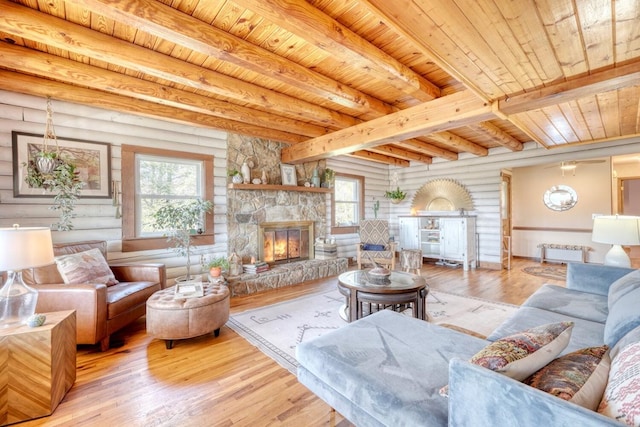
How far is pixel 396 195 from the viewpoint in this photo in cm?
745

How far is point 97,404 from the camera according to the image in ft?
6.20

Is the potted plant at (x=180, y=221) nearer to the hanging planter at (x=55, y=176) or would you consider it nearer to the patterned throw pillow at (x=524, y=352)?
the hanging planter at (x=55, y=176)

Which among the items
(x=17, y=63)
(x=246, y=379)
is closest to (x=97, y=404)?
(x=246, y=379)

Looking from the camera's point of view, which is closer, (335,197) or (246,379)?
(246,379)

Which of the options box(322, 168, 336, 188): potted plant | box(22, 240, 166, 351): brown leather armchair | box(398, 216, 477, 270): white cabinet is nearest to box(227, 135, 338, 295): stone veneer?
box(322, 168, 336, 188): potted plant

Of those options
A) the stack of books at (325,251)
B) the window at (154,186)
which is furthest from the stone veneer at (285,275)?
the window at (154,186)

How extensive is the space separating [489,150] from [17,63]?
24.0 feet

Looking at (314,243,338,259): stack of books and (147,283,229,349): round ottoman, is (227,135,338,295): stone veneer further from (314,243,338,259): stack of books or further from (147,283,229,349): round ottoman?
(147,283,229,349): round ottoman

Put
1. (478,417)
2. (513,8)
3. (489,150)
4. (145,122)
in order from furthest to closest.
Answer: (489,150) → (145,122) → (513,8) → (478,417)

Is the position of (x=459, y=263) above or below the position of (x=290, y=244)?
below

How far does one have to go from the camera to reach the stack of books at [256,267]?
448 centimetres

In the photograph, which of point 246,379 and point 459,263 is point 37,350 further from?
point 459,263

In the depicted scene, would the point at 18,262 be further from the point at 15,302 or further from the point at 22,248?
the point at 15,302

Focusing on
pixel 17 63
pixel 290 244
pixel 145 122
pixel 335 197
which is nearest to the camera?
pixel 17 63
